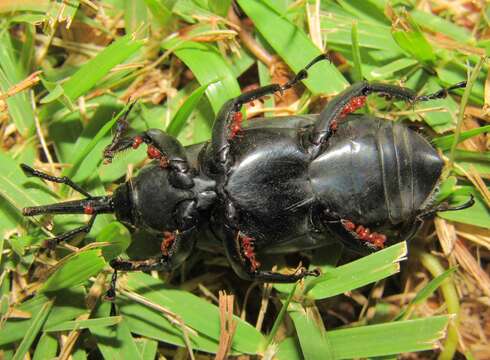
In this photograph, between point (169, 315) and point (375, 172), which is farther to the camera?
point (169, 315)

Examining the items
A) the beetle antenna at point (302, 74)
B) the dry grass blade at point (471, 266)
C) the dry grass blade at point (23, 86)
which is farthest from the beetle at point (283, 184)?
the dry grass blade at point (23, 86)

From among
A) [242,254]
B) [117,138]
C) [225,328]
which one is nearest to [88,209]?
[117,138]

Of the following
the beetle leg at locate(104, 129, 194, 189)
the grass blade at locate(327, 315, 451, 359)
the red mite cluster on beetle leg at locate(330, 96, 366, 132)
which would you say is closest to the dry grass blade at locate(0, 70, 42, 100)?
the beetle leg at locate(104, 129, 194, 189)

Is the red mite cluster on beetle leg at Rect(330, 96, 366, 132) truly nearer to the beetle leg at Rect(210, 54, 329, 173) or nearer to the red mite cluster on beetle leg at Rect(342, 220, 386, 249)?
the beetle leg at Rect(210, 54, 329, 173)

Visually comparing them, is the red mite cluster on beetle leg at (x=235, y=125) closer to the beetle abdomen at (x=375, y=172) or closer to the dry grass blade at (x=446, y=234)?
the beetle abdomen at (x=375, y=172)

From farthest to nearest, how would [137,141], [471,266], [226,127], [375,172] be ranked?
[471,266]
[137,141]
[226,127]
[375,172]

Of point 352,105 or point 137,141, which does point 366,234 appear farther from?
point 137,141

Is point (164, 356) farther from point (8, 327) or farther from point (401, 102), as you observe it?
point (401, 102)

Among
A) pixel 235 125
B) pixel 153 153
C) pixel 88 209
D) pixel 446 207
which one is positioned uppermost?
pixel 235 125
